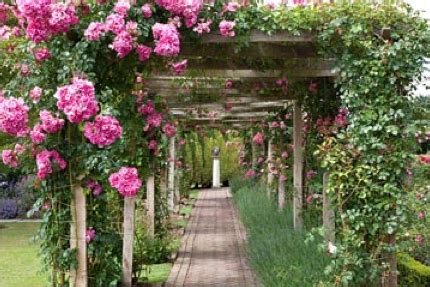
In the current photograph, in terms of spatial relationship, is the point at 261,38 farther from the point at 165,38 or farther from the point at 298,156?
the point at 298,156

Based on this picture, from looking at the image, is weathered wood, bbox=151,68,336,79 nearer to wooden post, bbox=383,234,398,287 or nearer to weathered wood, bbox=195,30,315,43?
weathered wood, bbox=195,30,315,43

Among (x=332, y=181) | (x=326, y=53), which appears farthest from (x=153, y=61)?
(x=332, y=181)

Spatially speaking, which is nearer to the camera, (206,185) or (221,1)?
(221,1)

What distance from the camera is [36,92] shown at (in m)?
4.83

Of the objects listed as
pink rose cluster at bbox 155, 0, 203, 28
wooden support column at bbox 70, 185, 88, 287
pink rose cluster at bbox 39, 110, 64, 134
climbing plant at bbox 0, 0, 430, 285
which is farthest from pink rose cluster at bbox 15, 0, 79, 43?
wooden support column at bbox 70, 185, 88, 287

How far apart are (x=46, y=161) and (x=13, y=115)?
47 cm

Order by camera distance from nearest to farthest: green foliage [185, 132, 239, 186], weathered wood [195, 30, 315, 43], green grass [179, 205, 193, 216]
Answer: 1. weathered wood [195, 30, 315, 43]
2. green grass [179, 205, 193, 216]
3. green foliage [185, 132, 239, 186]

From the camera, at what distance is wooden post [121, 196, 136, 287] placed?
6.83m

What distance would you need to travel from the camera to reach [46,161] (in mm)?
4848

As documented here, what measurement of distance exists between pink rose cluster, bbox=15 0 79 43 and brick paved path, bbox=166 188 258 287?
366 cm

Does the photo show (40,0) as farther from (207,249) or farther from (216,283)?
(207,249)

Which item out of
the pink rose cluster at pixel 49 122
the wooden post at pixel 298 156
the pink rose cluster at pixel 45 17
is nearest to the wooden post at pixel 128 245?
the pink rose cluster at pixel 49 122

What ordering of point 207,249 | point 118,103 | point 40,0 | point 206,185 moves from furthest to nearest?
point 206,185 → point 207,249 → point 118,103 → point 40,0

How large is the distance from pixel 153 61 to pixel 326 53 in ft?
4.76
